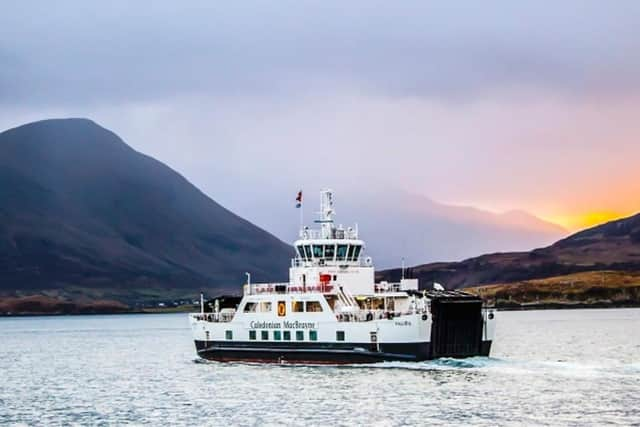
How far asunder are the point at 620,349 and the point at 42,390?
4780 centimetres

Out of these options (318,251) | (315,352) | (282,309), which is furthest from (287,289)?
(315,352)

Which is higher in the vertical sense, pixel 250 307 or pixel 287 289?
pixel 287 289

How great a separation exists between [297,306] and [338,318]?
3253mm

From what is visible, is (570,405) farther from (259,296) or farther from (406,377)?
(259,296)

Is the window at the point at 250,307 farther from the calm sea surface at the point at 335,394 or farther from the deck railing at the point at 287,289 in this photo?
the calm sea surface at the point at 335,394

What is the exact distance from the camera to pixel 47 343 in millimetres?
142625

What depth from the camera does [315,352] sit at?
71250 millimetres

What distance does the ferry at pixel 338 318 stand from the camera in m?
68.2

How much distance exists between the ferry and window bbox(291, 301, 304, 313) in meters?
0.06

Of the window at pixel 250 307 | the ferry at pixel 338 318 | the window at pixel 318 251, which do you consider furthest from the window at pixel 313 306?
the window at pixel 250 307

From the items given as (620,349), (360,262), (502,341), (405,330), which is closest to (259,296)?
(360,262)

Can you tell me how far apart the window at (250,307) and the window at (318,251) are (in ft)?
16.1

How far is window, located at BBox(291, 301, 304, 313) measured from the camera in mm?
72444

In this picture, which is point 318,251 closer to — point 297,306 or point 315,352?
point 297,306
